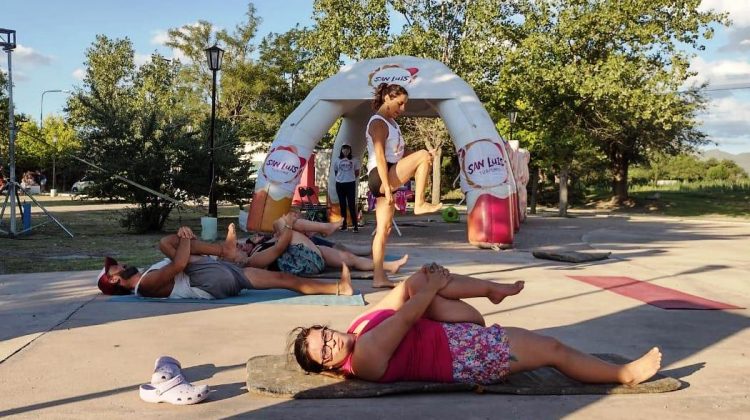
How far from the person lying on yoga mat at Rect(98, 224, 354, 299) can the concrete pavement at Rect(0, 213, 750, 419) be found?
23cm

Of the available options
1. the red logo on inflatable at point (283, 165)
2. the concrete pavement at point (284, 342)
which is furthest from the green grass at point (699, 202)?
the concrete pavement at point (284, 342)

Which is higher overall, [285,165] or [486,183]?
[285,165]

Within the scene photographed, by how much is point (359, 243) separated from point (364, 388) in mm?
9281

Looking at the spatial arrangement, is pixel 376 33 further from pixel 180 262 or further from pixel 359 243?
pixel 180 262

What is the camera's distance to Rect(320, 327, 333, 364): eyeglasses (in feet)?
11.3

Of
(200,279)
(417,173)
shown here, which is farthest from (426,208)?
(200,279)

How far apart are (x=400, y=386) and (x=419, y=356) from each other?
0.18 metres

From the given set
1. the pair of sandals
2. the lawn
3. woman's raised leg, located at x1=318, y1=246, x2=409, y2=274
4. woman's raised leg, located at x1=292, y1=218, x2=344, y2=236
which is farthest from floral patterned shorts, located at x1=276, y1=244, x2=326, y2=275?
the pair of sandals

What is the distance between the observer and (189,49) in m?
43.1

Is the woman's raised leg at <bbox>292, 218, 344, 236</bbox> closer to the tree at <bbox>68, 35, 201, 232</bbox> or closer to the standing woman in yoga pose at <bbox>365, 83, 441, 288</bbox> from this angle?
the standing woman in yoga pose at <bbox>365, 83, 441, 288</bbox>

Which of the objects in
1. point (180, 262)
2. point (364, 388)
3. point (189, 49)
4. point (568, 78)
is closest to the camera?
point (364, 388)

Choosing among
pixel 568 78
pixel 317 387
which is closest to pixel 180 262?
pixel 317 387

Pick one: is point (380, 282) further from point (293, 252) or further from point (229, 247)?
point (229, 247)

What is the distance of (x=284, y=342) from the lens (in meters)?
4.68
